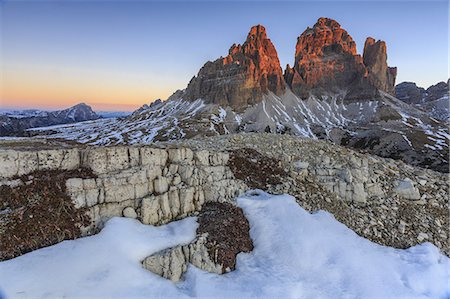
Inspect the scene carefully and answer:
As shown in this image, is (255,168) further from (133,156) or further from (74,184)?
(74,184)

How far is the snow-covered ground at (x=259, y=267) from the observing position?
11781mm

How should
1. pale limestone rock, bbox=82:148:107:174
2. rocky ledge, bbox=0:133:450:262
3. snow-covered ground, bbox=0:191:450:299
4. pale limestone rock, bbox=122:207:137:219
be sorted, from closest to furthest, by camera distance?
snow-covered ground, bbox=0:191:450:299 → rocky ledge, bbox=0:133:450:262 → pale limestone rock, bbox=122:207:137:219 → pale limestone rock, bbox=82:148:107:174

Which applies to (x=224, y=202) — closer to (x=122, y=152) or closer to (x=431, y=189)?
(x=122, y=152)

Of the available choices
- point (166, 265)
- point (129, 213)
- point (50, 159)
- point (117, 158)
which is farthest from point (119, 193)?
point (166, 265)

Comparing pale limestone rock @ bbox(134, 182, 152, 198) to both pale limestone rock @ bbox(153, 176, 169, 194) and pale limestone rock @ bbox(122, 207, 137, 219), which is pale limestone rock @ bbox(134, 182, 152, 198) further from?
pale limestone rock @ bbox(122, 207, 137, 219)

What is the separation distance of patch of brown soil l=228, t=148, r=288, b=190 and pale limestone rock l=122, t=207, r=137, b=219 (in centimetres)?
795

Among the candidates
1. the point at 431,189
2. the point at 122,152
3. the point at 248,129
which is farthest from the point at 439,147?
the point at 122,152

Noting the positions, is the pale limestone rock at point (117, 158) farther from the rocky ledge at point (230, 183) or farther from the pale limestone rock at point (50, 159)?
the pale limestone rock at point (50, 159)

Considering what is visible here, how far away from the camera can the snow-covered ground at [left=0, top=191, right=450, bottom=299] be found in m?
11.8

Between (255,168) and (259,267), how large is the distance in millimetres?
9056

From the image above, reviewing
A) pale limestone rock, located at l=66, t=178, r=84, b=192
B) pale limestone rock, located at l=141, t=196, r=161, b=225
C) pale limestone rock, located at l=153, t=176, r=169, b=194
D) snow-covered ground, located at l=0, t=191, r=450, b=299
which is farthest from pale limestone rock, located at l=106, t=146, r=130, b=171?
snow-covered ground, located at l=0, t=191, r=450, b=299

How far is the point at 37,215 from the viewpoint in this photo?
1393 centimetres

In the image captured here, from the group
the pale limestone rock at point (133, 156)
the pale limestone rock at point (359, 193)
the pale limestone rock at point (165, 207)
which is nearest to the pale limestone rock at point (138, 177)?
the pale limestone rock at point (133, 156)

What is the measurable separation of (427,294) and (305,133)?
154111mm
